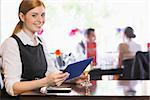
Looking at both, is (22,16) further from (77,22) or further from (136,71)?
(77,22)

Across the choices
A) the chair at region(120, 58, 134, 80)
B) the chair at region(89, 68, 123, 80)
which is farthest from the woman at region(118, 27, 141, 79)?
the chair at region(120, 58, 134, 80)

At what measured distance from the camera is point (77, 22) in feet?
17.0

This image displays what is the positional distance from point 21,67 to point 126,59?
9.26 feet

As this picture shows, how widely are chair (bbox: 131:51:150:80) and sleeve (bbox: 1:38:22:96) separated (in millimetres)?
2568

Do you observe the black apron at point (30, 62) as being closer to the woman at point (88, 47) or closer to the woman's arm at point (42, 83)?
the woman's arm at point (42, 83)

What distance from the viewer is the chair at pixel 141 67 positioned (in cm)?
400

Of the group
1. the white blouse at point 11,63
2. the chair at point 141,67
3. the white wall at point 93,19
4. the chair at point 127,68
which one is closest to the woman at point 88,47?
the white wall at point 93,19

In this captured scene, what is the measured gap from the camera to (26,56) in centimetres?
168

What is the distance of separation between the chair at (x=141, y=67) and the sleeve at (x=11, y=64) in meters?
2.57

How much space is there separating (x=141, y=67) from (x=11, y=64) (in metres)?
2.67

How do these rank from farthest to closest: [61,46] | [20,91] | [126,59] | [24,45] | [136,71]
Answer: [61,46] < [126,59] < [136,71] < [24,45] < [20,91]

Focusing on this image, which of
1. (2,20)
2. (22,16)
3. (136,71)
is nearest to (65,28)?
(2,20)

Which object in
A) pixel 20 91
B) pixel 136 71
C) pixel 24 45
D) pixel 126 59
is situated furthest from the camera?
pixel 126 59

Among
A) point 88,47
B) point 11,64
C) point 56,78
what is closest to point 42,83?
point 56,78
